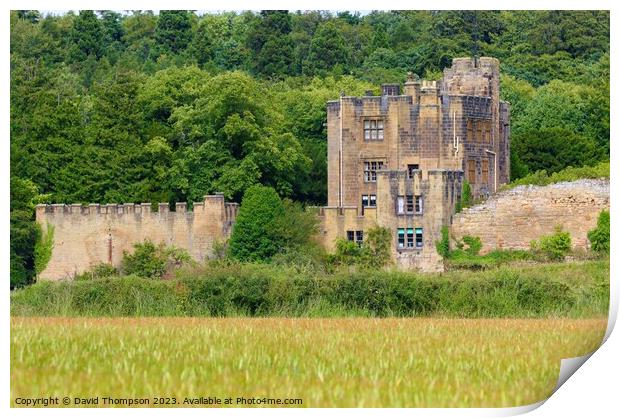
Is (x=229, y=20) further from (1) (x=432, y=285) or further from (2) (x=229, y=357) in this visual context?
(2) (x=229, y=357)

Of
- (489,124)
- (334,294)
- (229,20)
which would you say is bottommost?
(334,294)

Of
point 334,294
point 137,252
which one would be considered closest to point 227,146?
point 137,252

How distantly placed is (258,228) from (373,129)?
204 inches

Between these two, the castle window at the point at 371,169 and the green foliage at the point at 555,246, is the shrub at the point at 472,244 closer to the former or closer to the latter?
the green foliage at the point at 555,246

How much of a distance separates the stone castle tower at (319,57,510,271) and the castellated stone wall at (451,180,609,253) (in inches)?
44.8

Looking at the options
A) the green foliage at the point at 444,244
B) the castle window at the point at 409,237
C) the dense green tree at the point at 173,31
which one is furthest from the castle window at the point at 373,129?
the dense green tree at the point at 173,31

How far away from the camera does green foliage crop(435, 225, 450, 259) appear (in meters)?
49.2

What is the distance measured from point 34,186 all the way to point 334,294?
17131 millimetres

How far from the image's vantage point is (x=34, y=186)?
51.6m

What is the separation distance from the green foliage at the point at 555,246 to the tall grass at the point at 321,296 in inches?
326

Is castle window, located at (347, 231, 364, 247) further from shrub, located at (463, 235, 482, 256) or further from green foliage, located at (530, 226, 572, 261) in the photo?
green foliage, located at (530, 226, 572, 261)

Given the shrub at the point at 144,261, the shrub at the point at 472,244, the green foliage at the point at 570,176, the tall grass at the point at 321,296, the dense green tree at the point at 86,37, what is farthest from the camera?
the dense green tree at the point at 86,37

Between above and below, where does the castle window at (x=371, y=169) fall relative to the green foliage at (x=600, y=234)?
above

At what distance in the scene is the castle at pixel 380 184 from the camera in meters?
50.0
